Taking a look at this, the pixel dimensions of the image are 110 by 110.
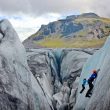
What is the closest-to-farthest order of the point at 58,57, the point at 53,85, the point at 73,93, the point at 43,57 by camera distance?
the point at 73,93
the point at 53,85
the point at 43,57
the point at 58,57

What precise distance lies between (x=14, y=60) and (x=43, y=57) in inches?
1237

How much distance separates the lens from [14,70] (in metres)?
34.8

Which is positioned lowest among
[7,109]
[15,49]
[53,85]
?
[53,85]

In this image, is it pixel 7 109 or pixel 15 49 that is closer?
pixel 7 109

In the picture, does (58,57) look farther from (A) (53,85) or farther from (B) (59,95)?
(B) (59,95)

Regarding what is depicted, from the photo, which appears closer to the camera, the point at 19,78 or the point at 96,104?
the point at 96,104

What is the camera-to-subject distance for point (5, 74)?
33625mm

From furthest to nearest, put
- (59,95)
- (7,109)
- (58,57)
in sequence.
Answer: (58,57), (59,95), (7,109)

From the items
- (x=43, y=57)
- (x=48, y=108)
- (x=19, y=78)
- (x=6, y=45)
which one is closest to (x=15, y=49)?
(x=6, y=45)

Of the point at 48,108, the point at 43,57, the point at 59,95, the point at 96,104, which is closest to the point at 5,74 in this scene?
the point at 48,108

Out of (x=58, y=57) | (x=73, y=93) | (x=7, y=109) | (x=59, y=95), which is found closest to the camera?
(x=7, y=109)

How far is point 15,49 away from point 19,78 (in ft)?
12.6

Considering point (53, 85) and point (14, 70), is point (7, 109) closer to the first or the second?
point (14, 70)

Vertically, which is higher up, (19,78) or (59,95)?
(19,78)
